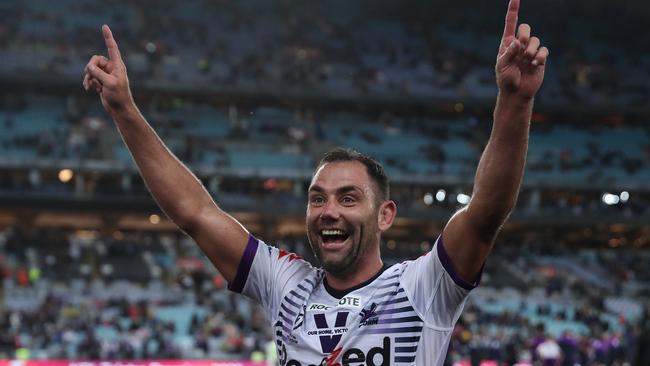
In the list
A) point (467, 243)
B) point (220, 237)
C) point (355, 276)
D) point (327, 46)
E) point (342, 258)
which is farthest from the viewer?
point (327, 46)

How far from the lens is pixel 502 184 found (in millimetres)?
3053

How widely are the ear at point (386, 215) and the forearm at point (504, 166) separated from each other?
1.72ft

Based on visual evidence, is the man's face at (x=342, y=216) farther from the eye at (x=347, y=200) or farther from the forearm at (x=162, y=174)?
the forearm at (x=162, y=174)

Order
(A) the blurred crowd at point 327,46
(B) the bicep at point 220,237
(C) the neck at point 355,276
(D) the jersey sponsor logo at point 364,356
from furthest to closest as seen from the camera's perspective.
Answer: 1. (A) the blurred crowd at point 327,46
2. (B) the bicep at point 220,237
3. (C) the neck at point 355,276
4. (D) the jersey sponsor logo at point 364,356

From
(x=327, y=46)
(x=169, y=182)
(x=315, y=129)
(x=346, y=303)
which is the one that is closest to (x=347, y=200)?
(x=346, y=303)

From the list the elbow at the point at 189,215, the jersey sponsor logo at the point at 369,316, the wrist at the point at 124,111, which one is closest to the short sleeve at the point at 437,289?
the jersey sponsor logo at the point at 369,316

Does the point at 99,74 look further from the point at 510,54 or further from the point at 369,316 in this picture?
the point at 510,54

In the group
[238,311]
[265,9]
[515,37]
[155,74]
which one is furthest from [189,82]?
[515,37]

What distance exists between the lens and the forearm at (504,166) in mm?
3055

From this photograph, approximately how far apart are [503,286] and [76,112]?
79.1 ft

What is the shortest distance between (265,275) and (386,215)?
1.81 feet

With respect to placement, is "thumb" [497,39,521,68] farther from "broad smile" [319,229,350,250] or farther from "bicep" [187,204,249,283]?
"bicep" [187,204,249,283]

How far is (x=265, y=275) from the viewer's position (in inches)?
144

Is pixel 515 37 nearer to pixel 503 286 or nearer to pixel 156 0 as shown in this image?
pixel 503 286
